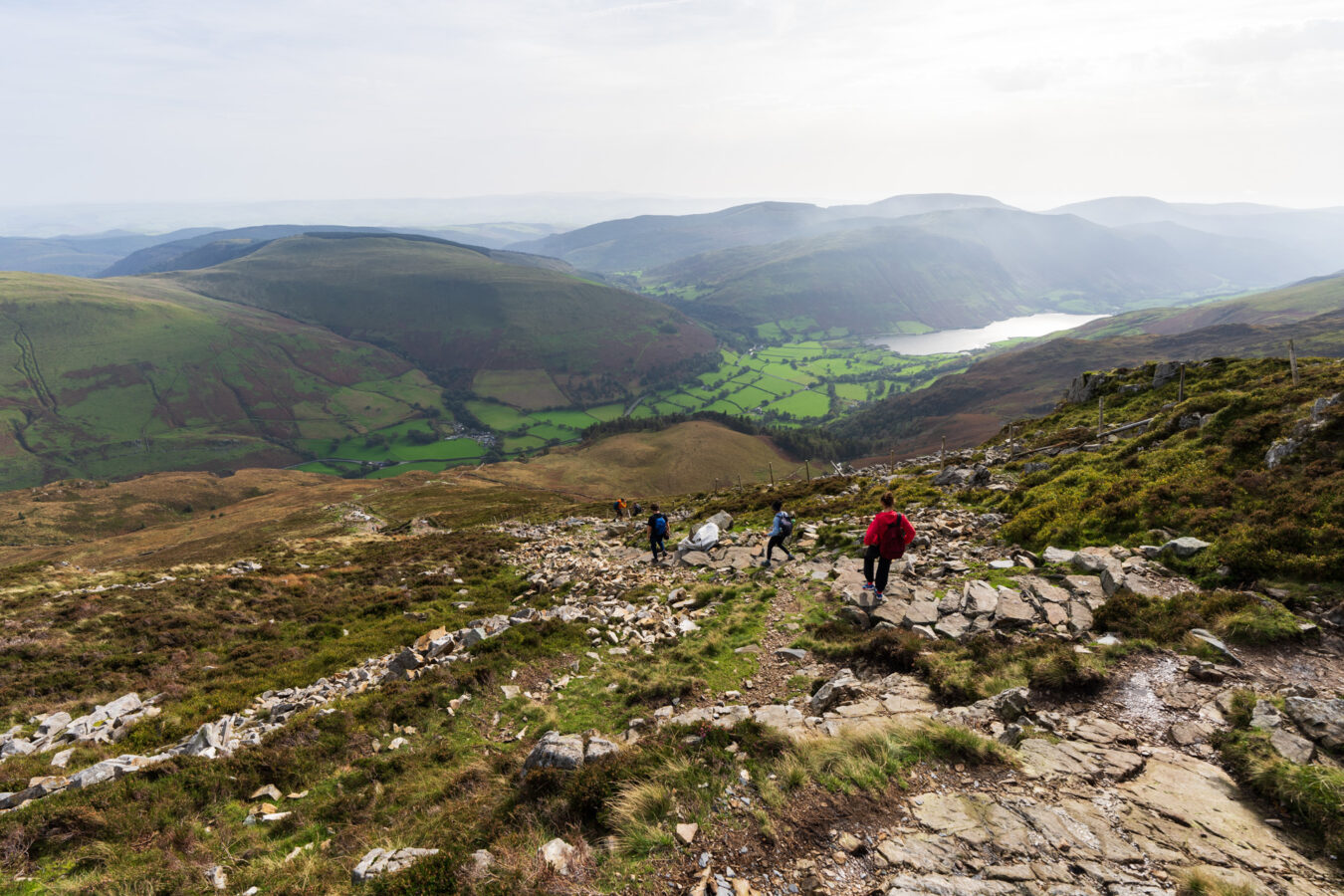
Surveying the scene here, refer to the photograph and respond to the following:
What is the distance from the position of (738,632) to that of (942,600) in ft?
20.1

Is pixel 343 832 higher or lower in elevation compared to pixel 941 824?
lower

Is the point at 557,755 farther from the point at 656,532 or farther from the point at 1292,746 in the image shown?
the point at 656,532

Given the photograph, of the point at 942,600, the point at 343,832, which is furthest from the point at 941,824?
the point at 343,832

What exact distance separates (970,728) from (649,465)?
12523 cm

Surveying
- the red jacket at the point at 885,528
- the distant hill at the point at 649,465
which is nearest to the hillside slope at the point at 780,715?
the red jacket at the point at 885,528

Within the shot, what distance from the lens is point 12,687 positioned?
1661 cm

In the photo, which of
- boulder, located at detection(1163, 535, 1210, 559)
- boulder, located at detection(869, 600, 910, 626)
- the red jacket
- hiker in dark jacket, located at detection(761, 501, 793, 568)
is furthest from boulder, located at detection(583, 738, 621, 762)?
boulder, located at detection(1163, 535, 1210, 559)

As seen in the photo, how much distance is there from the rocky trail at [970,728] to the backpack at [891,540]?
1434mm

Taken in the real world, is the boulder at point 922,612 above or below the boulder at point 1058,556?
below

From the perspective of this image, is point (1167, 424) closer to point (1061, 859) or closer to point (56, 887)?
point (1061, 859)

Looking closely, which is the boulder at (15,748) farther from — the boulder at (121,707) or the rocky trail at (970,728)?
the boulder at (121,707)

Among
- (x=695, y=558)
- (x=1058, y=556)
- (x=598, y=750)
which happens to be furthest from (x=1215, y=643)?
(x=695, y=558)

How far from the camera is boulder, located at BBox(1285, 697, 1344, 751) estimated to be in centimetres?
726

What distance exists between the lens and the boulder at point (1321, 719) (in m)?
7.26
